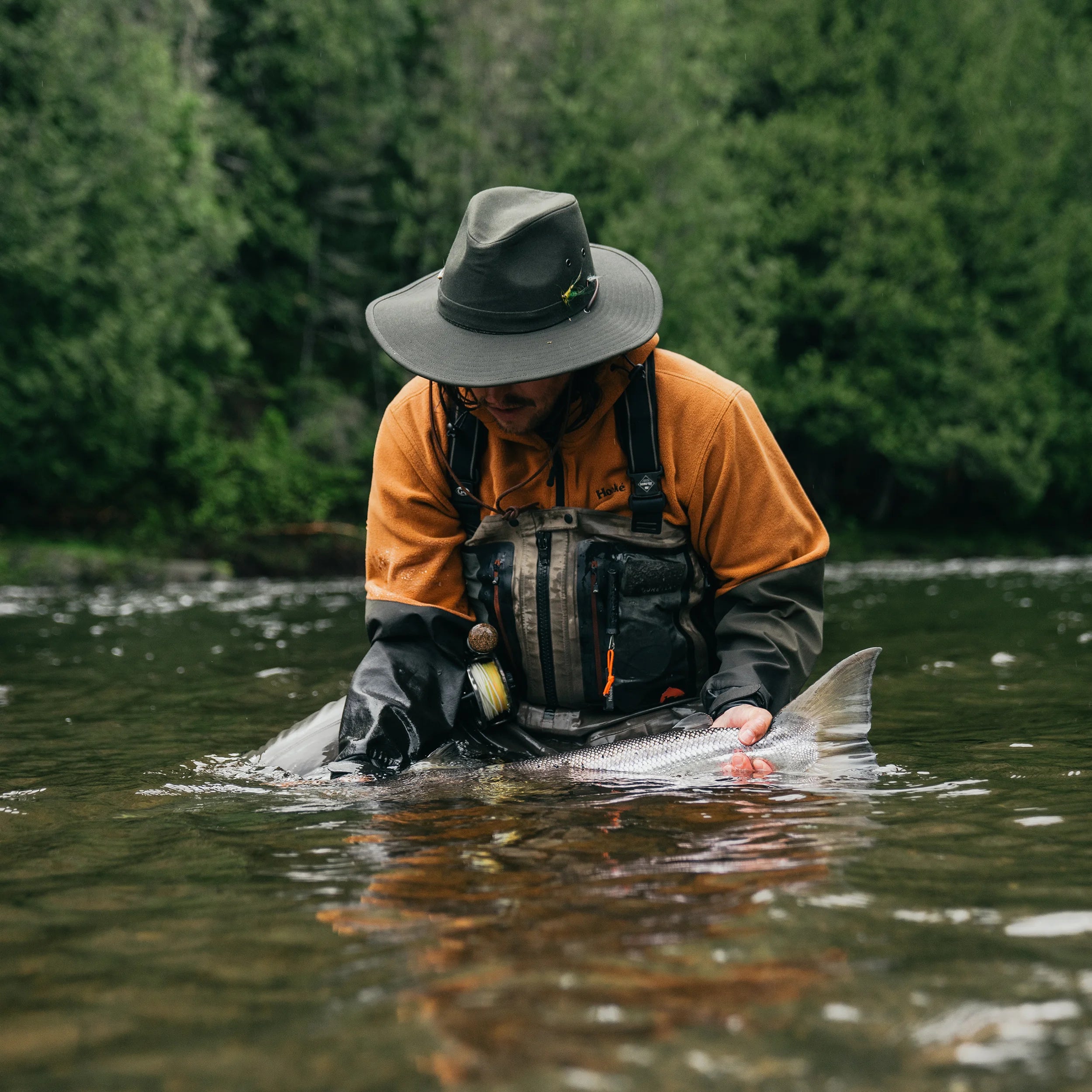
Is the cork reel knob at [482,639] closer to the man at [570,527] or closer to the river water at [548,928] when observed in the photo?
the man at [570,527]

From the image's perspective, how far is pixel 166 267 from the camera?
19.7 meters

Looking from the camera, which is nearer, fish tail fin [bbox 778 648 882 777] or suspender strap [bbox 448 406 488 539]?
fish tail fin [bbox 778 648 882 777]

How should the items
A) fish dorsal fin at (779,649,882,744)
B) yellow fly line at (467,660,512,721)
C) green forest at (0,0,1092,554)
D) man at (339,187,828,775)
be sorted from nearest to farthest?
→ fish dorsal fin at (779,649,882,744)
man at (339,187,828,775)
yellow fly line at (467,660,512,721)
green forest at (0,0,1092,554)

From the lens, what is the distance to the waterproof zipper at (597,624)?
4055 mm

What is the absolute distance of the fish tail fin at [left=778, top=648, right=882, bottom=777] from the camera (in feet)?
12.3

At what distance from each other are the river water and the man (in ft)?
1.24

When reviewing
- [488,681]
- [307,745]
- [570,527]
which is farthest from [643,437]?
[307,745]

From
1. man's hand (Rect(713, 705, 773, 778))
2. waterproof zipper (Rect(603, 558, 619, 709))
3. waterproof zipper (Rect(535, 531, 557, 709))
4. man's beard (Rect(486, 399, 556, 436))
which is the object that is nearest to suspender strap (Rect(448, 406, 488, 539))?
man's beard (Rect(486, 399, 556, 436))

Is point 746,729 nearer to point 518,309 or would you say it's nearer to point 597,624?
point 597,624

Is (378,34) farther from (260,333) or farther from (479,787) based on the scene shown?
(479,787)

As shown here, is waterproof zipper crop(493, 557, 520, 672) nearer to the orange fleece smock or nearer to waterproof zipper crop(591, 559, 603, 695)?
the orange fleece smock

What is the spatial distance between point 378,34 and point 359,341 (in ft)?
19.7

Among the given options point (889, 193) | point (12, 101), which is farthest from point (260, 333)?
point (889, 193)

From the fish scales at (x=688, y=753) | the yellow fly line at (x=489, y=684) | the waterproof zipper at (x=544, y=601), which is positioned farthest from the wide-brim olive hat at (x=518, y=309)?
the fish scales at (x=688, y=753)
